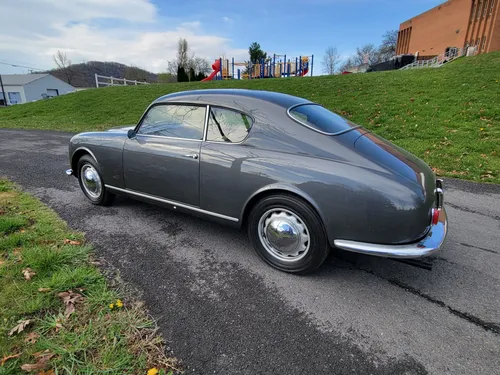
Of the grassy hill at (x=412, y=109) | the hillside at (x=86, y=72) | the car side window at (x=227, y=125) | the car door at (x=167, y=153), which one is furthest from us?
the hillside at (x=86, y=72)

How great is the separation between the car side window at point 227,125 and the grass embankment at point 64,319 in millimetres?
1664

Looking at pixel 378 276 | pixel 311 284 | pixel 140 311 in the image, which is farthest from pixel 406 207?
pixel 140 311

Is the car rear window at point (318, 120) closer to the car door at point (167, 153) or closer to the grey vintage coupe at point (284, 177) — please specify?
the grey vintage coupe at point (284, 177)

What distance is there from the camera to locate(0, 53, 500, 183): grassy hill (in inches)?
270

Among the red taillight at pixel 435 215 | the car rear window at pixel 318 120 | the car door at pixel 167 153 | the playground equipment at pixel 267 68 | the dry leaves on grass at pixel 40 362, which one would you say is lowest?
the dry leaves on grass at pixel 40 362

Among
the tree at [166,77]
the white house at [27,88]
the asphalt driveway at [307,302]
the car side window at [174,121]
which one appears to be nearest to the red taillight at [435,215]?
the asphalt driveway at [307,302]

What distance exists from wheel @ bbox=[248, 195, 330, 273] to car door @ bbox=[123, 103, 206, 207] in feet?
2.49

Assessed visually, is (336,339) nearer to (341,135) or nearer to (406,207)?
(406,207)

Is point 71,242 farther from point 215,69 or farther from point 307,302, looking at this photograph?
point 215,69

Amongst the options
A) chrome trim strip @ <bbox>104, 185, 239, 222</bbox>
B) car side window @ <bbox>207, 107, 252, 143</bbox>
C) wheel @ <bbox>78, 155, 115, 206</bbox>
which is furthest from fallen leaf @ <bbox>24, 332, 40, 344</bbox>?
wheel @ <bbox>78, 155, 115, 206</bbox>

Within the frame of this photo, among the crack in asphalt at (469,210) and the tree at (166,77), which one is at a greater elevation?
the tree at (166,77)

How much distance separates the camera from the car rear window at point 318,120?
2688 mm

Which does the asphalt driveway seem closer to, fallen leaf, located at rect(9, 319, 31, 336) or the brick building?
fallen leaf, located at rect(9, 319, 31, 336)

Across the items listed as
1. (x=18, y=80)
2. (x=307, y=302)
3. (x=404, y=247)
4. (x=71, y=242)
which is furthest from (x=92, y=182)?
(x=18, y=80)
